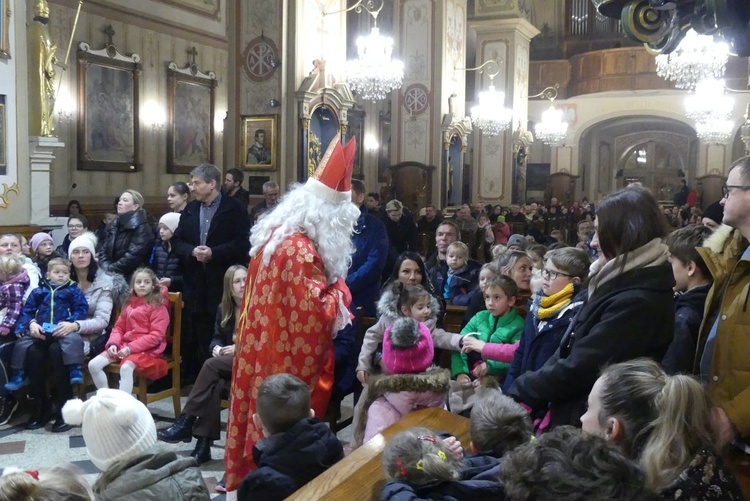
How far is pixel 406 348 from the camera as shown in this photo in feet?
12.8

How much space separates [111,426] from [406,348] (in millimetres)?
1824

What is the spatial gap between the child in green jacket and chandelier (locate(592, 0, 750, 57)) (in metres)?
1.41

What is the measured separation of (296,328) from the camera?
3322mm

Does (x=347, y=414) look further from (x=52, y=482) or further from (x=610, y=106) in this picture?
(x=610, y=106)

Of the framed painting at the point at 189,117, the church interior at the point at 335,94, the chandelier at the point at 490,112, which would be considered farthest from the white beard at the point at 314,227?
the chandelier at the point at 490,112

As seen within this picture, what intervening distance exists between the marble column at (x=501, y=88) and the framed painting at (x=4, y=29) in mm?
13444

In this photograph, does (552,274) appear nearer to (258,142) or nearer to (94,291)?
(94,291)

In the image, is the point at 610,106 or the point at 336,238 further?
the point at 610,106

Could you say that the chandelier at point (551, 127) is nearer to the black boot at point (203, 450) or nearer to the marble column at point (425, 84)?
the marble column at point (425, 84)

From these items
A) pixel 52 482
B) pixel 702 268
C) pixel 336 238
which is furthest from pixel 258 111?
pixel 52 482

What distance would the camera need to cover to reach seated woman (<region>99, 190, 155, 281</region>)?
608 centimetres

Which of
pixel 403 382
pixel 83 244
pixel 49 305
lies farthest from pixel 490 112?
pixel 403 382

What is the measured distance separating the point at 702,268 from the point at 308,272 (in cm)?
167

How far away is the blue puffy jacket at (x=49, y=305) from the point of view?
5.31 meters
